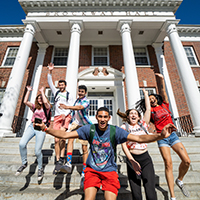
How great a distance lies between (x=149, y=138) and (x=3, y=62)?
14.3 m

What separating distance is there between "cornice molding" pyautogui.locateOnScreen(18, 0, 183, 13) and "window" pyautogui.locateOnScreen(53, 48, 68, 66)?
3298 mm

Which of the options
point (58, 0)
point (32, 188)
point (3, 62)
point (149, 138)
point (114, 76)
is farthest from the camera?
point (3, 62)

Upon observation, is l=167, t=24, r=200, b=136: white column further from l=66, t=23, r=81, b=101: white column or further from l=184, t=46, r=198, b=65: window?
l=66, t=23, r=81, b=101: white column

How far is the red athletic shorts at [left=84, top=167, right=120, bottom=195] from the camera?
166 cm

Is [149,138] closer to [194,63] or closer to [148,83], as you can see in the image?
[148,83]

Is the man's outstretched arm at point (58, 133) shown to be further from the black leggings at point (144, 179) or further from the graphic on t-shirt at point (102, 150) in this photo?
the black leggings at point (144, 179)

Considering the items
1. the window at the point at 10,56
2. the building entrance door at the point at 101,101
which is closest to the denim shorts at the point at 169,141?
the building entrance door at the point at 101,101

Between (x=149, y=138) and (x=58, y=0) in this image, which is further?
(x=58, y=0)

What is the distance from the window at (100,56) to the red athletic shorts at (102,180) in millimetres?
10311

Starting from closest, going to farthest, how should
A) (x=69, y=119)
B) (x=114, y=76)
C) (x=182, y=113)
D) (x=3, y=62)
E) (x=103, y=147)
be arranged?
(x=103, y=147) < (x=69, y=119) < (x=182, y=113) < (x=114, y=76) < (x=3, y=62)

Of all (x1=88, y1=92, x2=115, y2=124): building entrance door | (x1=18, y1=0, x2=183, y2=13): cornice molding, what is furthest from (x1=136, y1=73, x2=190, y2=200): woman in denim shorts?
(x1=18, y1=0, x2=183, y2=13): cornice molding

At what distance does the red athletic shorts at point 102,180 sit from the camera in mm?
1664

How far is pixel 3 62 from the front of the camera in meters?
11.5

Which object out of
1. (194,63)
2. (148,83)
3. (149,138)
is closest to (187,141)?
(149,138)
